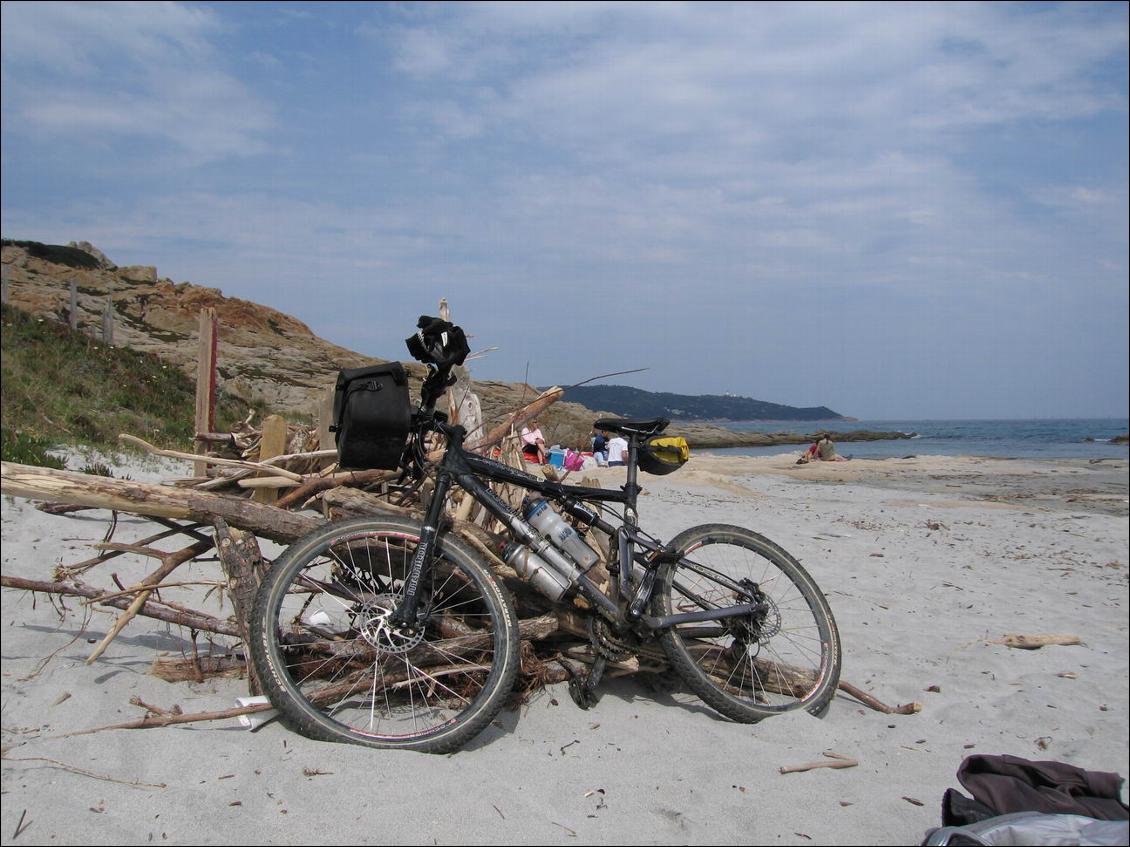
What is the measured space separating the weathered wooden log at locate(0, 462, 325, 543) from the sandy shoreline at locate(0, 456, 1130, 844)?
0.77 m

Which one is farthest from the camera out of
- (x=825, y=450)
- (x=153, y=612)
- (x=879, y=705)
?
(x=825, y=450)

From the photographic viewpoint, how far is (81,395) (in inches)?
473

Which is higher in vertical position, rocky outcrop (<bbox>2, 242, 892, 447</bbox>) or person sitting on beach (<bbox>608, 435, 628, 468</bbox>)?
rocky outcrop (<bbox>2, 242, 892, 447</bbox>)

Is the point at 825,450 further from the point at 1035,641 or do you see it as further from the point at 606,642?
the point at 606,642

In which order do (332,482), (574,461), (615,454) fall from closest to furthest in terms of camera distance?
(332,482)
(574,461)
(615,454)

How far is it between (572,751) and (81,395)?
11702 millimetres

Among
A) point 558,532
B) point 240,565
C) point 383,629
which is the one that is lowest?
point 383,629

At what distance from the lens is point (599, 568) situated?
378 cm

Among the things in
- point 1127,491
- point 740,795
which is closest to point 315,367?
point 740,795

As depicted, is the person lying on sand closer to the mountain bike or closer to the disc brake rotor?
the mountain bike

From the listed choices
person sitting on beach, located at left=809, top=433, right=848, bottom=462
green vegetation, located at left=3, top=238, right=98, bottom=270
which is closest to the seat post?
person sitting on beach, located at left=809, top=433, right=848, bottom=462

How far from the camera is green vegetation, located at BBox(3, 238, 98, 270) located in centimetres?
3183

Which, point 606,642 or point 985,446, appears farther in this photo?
point 985,446

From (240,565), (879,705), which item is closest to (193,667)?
(240,565)
